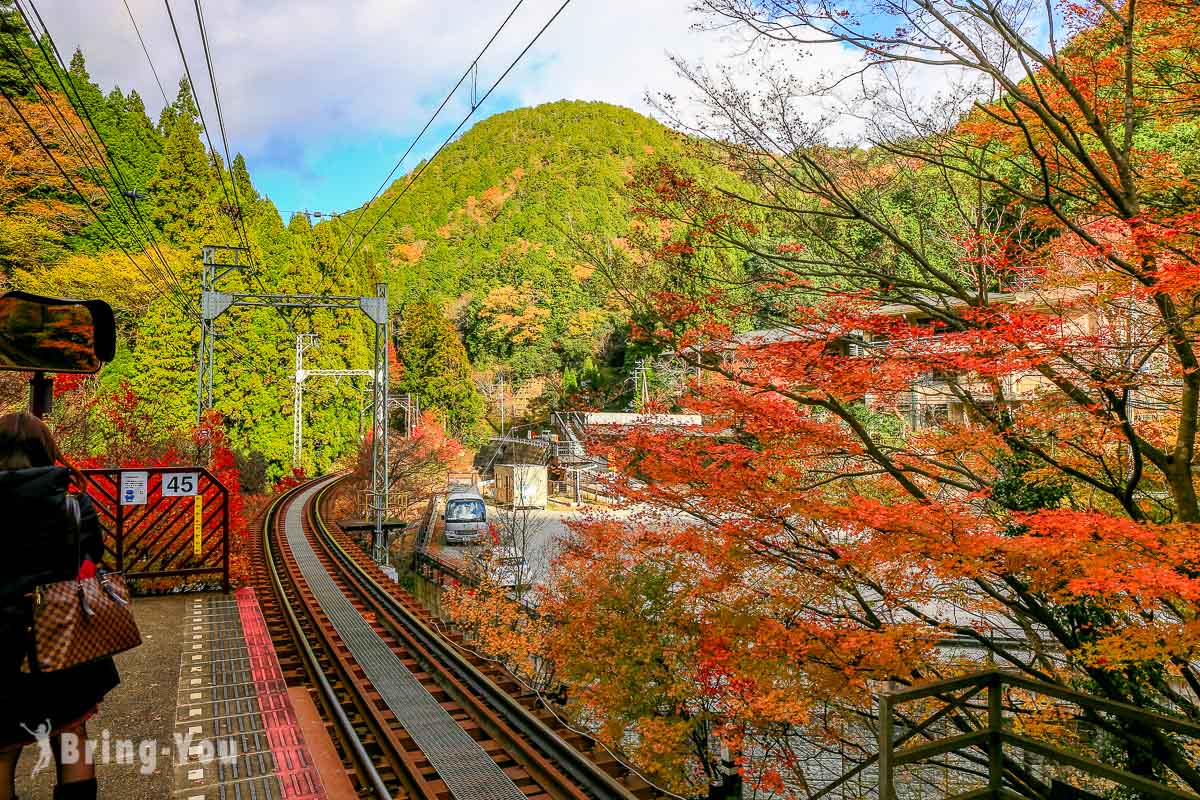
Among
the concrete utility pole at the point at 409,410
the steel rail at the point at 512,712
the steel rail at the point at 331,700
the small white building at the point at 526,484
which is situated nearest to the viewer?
the steel rail at the point at 331,700

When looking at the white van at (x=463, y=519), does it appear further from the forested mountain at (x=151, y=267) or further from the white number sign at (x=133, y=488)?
the white number sign at (x=133, y=488)

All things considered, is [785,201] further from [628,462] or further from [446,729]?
[446,729]

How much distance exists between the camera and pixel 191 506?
29.9 ft

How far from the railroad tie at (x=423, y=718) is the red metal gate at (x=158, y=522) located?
1691 millimetres

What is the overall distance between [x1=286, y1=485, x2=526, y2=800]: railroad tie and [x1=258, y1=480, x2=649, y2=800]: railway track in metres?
0.01

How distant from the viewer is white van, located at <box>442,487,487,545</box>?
23.0 m

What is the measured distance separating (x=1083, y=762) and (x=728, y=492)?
14.6 ft

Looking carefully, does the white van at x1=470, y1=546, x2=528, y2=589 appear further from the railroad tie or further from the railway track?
the railroad tie

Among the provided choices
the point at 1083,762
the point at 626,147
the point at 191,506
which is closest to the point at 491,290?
the point at 626,147

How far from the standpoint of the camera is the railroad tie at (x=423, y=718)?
4844 mm

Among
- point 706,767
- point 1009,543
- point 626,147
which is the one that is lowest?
point 706,767

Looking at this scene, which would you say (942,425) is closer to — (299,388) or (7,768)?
(7,768)

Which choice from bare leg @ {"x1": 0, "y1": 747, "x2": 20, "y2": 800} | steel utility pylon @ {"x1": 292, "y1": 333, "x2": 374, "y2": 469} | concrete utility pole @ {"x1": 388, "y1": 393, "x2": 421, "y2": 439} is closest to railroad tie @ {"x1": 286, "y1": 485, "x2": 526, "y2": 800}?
bare leg @ {"x1": 0, "y1": 747, "x2": 20, "y2": 800}
